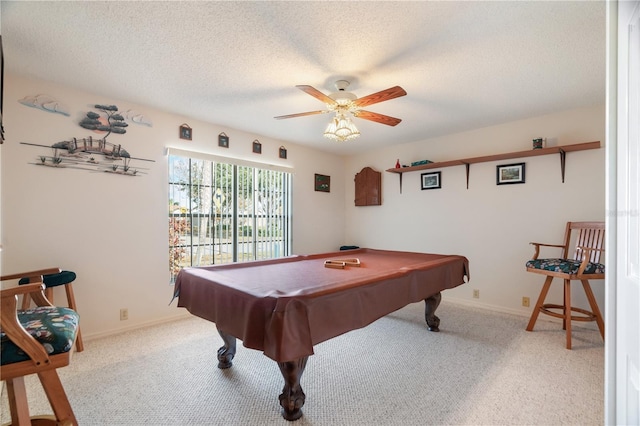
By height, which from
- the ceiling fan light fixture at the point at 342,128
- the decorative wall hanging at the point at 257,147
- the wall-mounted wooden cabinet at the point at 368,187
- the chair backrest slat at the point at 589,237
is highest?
the decorative wall hanging at the point at 257,147

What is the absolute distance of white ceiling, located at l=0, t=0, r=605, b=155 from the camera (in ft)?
5.36

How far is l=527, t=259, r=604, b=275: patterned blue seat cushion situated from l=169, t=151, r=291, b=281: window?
308cm

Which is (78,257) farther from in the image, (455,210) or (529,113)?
(529,113)

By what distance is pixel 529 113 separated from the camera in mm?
3234

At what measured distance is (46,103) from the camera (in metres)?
2.52

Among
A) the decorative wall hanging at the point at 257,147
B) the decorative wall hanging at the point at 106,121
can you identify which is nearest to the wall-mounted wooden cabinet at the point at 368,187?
the decorative wall hanging at the point at 257,147

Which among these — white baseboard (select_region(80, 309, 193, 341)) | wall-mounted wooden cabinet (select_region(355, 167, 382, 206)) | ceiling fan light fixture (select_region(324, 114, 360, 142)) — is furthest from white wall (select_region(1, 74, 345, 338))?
wall-mounted wooden cabinet (select_region(355, 167, 382, 206))

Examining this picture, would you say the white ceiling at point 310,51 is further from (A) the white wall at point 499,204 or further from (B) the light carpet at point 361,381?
(B) the light carpet at point 361,381

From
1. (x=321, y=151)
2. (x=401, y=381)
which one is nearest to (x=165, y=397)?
(x=401, y=381)

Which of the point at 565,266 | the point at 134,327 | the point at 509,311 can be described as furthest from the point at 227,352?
the point at 509,311

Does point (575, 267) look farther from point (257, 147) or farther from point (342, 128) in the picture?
point (257, 147)

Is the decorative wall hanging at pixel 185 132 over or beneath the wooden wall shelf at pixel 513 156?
over

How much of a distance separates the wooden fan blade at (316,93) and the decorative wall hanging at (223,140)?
6.39 feet

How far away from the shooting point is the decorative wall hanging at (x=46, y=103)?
8.02ft
